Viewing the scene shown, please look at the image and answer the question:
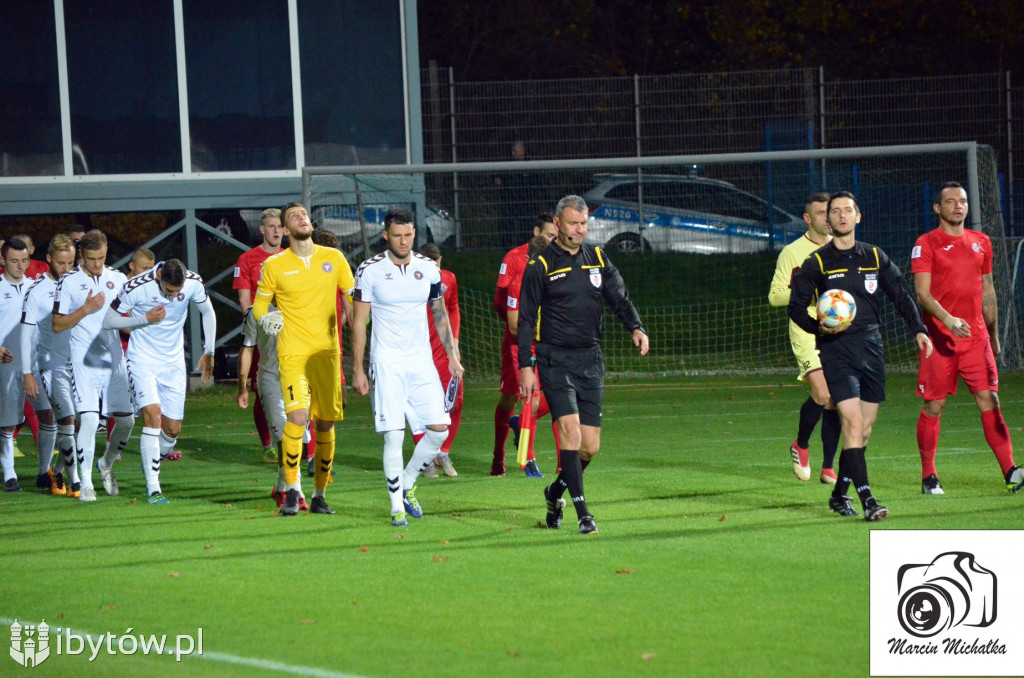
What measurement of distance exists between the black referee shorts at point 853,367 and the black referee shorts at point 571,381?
4.84 ft

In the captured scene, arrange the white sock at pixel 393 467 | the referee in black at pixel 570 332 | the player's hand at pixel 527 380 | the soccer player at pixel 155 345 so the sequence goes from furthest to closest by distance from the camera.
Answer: the soccer player at pixel 155 345 → the white sock at pixel 393 467 → the referee in black at pixel 570 332 → the player's hand at pixel 527 380

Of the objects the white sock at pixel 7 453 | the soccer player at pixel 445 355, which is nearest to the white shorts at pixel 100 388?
the white sock at pixel 7 453

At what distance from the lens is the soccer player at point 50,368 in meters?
10.8

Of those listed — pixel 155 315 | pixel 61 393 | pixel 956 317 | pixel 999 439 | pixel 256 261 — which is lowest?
pixel 999 439

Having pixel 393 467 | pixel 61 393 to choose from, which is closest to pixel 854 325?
pixel 393 467

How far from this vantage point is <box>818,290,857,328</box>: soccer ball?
8.23m

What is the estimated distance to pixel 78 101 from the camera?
19547 mm

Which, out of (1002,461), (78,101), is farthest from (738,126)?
(1002,461)

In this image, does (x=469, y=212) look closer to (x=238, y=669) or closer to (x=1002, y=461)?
(x=1002, y=461)

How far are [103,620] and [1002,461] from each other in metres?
6.30

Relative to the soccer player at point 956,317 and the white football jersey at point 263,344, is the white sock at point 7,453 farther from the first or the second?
the soccer player at point 956,317

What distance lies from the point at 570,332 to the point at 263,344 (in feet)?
11.9

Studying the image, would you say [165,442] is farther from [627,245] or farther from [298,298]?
[627,245]

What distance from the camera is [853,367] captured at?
8.42m
